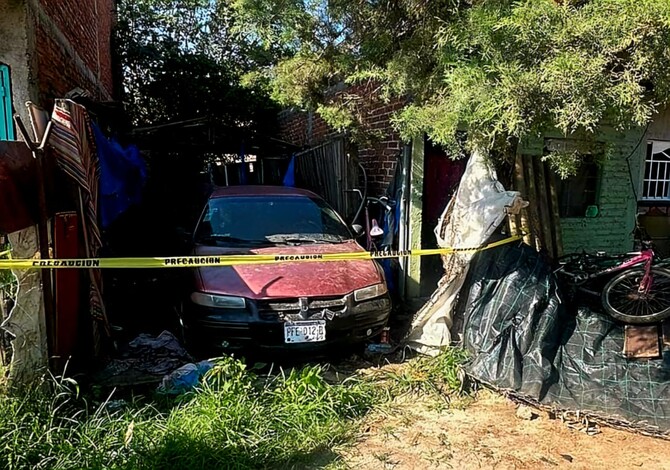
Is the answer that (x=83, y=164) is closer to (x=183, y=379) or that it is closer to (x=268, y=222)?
(x=183, y=379)

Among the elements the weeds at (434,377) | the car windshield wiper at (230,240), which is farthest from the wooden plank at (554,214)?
the car windshield wiper at (230,240)

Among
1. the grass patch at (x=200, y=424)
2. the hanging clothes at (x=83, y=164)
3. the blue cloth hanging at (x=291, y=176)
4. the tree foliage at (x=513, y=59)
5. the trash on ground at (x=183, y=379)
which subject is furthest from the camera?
the blue cloth hanging at (x=291, y=176)

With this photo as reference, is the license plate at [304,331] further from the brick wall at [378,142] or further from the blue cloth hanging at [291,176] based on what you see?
the blue cloth hanging at [291,176]

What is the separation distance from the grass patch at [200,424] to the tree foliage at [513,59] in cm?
235

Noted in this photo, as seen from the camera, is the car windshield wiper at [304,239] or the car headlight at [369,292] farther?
the car windshield wiper at [304,239]

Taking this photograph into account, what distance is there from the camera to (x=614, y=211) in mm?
7559

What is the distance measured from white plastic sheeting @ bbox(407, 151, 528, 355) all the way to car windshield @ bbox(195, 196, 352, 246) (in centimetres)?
127

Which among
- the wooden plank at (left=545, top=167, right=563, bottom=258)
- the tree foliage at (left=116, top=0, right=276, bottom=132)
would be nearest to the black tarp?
the wooden plank at (left=545, top=167, right=563, bottom=258)

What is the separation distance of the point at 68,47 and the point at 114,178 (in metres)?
1.99

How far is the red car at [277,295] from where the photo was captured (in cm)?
424

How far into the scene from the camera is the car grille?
4.24 metres

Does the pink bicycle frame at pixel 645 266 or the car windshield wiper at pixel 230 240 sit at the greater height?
the car windshield wiper at pixel 230 240

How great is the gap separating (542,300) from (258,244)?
9.09 ft

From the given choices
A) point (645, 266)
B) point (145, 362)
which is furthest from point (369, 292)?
point (645, 266)
